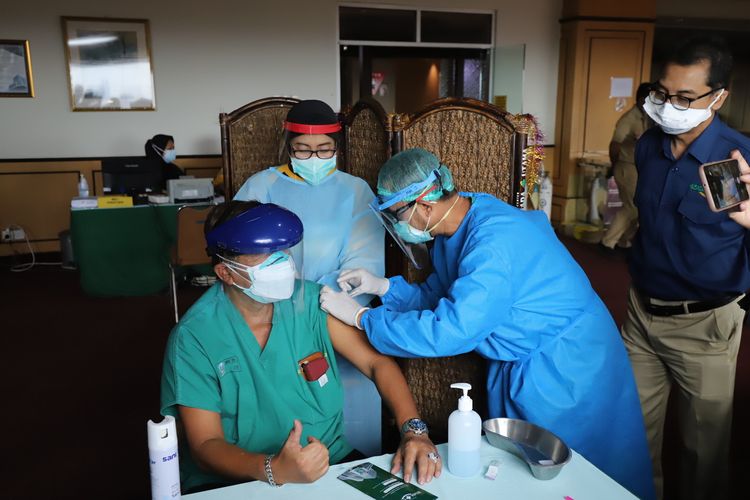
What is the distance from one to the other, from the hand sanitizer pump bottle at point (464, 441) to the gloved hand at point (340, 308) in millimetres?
442

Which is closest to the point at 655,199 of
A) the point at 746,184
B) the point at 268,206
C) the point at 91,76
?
the point at 746,184

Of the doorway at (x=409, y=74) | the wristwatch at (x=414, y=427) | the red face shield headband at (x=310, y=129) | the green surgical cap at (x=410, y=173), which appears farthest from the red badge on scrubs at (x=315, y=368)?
the doorway at (x=409, y=74)

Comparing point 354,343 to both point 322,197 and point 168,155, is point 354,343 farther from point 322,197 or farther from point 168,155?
point 168,155

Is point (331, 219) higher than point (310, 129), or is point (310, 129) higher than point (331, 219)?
point (310, 129)

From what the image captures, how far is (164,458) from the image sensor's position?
105 cm

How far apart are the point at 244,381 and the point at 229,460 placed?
0.66ft

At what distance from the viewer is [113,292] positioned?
4.59 meters

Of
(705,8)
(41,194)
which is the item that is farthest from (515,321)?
(705,8)

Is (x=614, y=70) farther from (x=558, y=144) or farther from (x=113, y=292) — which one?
(x=113, y=292)

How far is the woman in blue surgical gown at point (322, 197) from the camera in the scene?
2.13 metres

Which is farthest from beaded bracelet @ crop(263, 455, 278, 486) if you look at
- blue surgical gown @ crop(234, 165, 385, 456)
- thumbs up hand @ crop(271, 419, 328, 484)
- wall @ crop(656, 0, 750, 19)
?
wall @ crop(656, 0, 750, 19)

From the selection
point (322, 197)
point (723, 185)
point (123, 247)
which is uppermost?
point (723, 185)

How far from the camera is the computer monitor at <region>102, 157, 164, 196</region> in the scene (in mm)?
4527

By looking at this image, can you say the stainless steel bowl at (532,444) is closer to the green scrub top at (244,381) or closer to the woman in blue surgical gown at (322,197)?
the green scrub top at (244,381)
